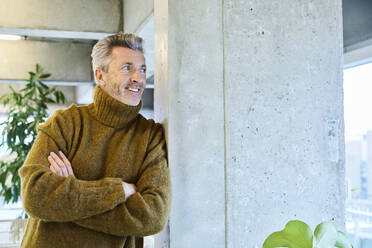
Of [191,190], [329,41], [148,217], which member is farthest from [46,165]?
[329,41]

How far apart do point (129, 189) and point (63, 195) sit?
24 centimetres

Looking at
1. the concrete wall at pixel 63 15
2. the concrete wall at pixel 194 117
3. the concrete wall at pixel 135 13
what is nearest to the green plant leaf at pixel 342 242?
the concrete wall at pixel 194 117

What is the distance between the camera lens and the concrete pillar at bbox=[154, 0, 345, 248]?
73.7 inches

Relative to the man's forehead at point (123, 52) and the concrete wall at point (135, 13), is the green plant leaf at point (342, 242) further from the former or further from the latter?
the concrete wall at point (135, 13)

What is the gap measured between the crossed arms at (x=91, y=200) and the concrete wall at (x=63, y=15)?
90.4 inches

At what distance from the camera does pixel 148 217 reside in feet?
5.20

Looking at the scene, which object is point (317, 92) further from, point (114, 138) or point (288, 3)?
Result: point (114, 138)

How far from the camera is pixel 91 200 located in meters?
1.54

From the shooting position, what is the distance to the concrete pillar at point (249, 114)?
1.87 metres

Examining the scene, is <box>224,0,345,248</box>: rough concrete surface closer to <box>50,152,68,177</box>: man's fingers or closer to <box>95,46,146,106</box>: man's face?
<box>95,46,146,106</box>: man's face

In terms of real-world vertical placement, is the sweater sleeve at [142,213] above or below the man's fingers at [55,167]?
below

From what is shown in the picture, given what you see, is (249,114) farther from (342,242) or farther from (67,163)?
(342,242)

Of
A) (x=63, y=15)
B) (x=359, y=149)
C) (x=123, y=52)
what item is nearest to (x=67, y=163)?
(x=123, y=52)

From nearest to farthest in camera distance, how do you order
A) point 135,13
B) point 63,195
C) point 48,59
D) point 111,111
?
point 63,195 < point 111,111 < point 135,13 < point 48,59
